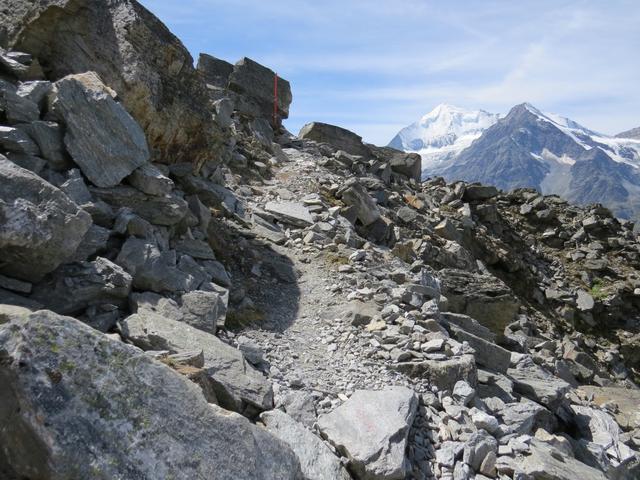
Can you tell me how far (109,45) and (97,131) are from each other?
3487 mm

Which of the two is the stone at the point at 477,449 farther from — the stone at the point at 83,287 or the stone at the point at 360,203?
the stone at the point at 360,203

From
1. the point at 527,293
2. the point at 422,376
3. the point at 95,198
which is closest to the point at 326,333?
the point at 422,376

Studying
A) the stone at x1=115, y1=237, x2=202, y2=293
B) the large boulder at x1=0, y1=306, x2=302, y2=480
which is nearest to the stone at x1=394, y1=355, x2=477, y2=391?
the stone at x1=115, y1=237, x2=202, y2=293

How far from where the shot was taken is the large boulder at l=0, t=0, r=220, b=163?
13773mm

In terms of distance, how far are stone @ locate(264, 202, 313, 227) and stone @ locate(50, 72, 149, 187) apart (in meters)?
7.90

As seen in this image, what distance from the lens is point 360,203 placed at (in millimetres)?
22922

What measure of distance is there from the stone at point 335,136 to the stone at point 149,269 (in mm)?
27040

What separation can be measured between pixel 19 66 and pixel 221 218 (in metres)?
7.28

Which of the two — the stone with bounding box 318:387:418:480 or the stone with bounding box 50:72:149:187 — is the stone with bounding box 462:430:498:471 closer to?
the stone with bounding box 318:387:418:480

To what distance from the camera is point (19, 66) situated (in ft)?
39.7

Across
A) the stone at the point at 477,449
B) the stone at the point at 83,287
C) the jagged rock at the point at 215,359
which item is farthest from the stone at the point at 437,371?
the stone at the point at 83,287

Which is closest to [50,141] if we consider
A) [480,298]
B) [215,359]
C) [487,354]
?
[215,359]

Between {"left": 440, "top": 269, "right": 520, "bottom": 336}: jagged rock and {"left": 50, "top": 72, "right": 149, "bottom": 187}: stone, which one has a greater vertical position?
{"left": 50, "top": 72, "right": 149, "bottom": 187}: stone

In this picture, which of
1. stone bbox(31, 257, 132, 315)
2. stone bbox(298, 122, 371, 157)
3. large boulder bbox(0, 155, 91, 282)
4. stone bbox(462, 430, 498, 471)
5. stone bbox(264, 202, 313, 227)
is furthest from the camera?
stone bbox(298, 122, 371, 157)
